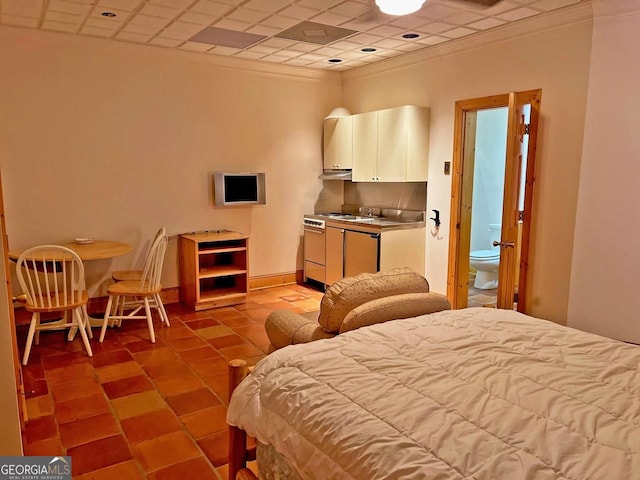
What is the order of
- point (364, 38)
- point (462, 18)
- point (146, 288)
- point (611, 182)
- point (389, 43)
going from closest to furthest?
point (611, 182)
point (462, 18)
point (146, 288)
point (364, 38)
point (389, 43)

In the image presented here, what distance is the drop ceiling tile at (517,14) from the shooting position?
3.72 m

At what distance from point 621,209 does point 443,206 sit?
1.73 m

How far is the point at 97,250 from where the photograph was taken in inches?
165

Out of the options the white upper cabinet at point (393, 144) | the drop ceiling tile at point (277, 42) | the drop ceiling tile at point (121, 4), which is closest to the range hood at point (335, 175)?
the white upper cabinet at point (393, 144)

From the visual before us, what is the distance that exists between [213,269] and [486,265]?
3126mm

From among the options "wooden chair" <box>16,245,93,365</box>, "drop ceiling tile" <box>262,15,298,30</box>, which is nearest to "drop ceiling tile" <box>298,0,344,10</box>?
"drop ceiling tile" <box>262,15,298,30</box>


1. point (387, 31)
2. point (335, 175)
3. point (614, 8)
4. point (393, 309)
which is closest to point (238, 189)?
point (335, 175)

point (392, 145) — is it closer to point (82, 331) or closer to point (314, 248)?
point (314, 248)

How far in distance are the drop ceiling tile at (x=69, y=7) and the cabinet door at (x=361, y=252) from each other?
3144 millimetres

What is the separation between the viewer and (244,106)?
552cm

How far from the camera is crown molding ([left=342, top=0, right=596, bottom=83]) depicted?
3.66 m

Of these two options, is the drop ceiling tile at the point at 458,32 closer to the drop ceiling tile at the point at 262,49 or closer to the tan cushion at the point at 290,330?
the drop ceiling tile at the point at 262,49

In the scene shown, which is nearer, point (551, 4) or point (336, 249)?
point (551, 4)

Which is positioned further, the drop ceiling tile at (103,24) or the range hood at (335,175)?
the range hood at (335,175)
